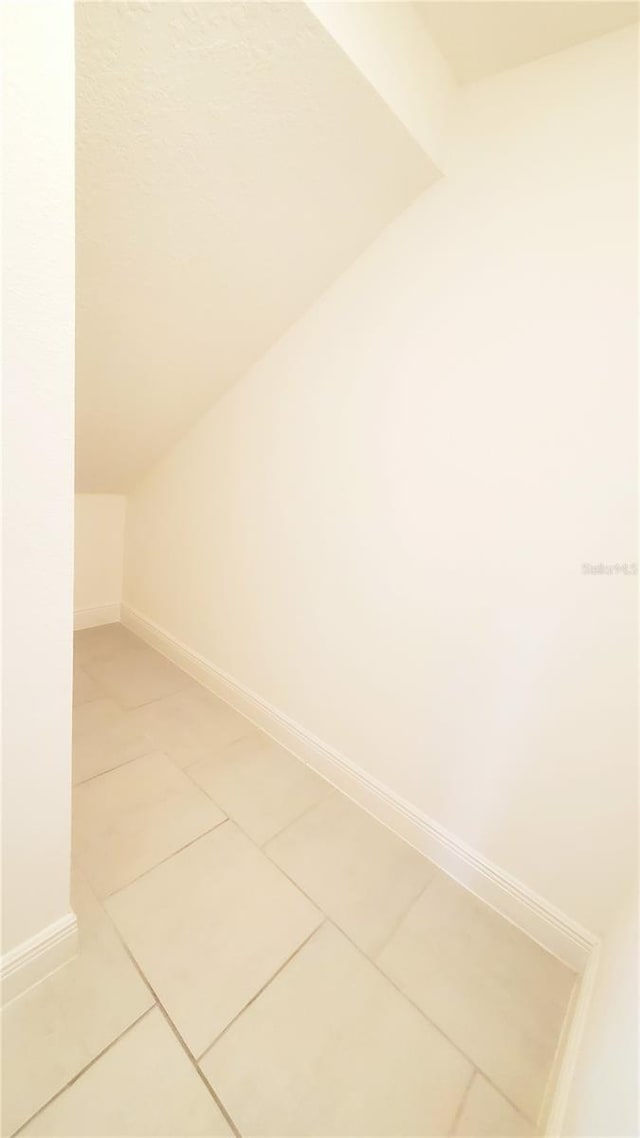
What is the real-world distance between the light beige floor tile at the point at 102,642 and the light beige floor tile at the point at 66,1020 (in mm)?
1523

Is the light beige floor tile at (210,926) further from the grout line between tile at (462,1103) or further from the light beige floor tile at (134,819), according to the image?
the grout line between tile at (462,1103)

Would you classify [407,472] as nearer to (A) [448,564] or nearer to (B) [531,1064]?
(A) [448,564]

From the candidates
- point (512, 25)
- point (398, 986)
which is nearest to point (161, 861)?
point (398, 986)

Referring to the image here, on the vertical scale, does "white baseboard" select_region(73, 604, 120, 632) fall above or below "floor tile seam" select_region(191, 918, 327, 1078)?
above

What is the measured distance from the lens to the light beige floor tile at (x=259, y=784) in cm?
152

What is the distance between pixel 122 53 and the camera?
2.73ft

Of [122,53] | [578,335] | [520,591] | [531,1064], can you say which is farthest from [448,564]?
[122,53]

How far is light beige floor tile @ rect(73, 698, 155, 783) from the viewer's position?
5.32ft

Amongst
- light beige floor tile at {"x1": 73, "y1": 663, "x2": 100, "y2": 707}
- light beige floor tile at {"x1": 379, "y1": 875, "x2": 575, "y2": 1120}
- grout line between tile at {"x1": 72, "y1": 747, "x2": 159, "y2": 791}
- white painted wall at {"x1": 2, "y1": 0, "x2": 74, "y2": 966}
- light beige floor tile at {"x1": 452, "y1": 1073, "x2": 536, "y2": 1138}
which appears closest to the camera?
white painted wall at {"x1": 2, "y1": 0, "x2": 74, "y2": 966}

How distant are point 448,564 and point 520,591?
224 millimetres

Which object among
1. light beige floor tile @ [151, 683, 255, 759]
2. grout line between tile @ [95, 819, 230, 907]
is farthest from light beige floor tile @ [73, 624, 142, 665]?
Answer: grout line between tile @ [95, 819, 230, 907]

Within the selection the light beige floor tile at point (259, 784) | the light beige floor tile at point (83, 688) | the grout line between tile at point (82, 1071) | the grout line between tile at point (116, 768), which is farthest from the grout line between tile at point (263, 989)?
the light beige floor tile at point (83, 688)

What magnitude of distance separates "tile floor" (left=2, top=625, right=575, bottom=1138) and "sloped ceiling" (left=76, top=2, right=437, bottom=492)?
1.66 meters

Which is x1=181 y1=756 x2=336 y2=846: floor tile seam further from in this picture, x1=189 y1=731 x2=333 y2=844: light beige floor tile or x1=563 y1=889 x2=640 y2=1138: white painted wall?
x1=563 y1=889 x2=640 y2=1138: white painted wall
